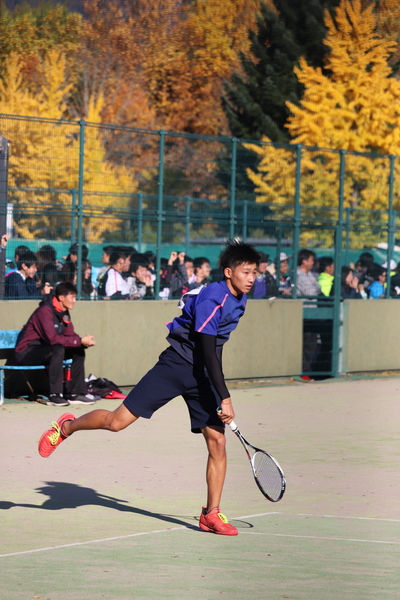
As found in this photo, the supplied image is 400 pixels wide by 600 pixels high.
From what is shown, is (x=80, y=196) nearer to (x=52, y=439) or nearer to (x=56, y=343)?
(x=56, y=343)

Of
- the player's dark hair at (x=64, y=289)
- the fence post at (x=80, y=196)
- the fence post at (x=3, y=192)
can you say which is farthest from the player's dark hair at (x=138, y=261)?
the fence post at (x=3, y=192)

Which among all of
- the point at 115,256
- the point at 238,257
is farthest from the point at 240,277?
the point at 115,256

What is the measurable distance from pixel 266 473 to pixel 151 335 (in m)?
8.51

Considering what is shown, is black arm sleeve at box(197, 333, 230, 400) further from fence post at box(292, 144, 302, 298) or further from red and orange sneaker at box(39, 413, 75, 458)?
fence post at box(292, 144, 302, 298)

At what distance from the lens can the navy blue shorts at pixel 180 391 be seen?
6984 millimetres

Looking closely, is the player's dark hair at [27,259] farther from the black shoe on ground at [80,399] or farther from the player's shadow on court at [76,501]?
the player's shadow on court at [76,501]

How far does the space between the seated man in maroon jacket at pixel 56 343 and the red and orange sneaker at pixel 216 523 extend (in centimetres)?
653

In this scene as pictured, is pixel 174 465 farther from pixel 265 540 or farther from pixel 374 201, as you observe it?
→ pixel 374 201

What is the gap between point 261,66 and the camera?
5522 centimetres

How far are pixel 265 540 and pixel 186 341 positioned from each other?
51.2 inches

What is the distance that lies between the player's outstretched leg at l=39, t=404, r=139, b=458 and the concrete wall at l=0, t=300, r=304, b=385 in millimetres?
6709

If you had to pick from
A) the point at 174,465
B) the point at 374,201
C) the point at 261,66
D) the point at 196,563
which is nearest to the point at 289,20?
the point at 261,66

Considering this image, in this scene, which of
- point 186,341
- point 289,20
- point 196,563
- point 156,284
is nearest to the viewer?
point 196,563

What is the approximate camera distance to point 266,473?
7066 mm
